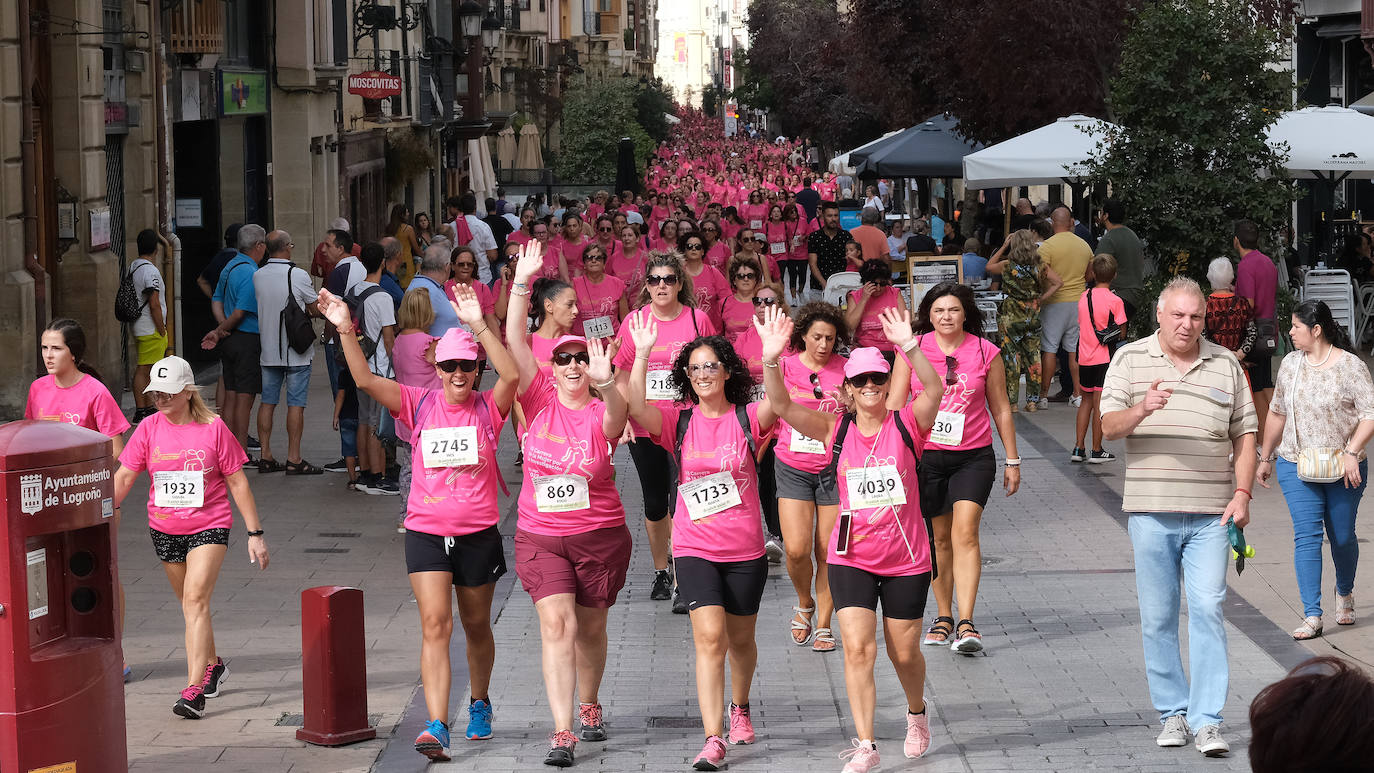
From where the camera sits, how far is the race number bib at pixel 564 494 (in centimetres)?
688

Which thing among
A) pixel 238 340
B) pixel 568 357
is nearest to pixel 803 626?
pixel 568 357

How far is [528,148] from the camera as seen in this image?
5628 centimetres

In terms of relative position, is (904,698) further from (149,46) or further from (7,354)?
(149,46)

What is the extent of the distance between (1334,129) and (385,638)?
13.0m

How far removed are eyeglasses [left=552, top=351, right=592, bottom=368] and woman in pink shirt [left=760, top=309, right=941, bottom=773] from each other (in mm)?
681

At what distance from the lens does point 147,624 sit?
922 centimetres

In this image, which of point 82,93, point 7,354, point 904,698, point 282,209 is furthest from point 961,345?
point 282,209

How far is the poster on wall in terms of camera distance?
899 inches

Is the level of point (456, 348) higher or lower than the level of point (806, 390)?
higher

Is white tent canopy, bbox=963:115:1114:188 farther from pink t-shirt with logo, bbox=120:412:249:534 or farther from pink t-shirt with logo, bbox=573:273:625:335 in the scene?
pink t-shirt with logo, bbox=120:412:249:534

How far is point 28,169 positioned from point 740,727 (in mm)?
10564

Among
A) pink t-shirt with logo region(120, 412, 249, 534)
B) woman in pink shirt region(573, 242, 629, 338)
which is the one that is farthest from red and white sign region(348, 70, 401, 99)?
pink t-shirt with logo region(120, 412, 249, 534)

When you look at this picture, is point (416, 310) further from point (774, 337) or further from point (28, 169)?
point (28, 169)

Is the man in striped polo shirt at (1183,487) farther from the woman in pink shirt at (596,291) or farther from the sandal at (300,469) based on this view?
the sandal at (300,469)
